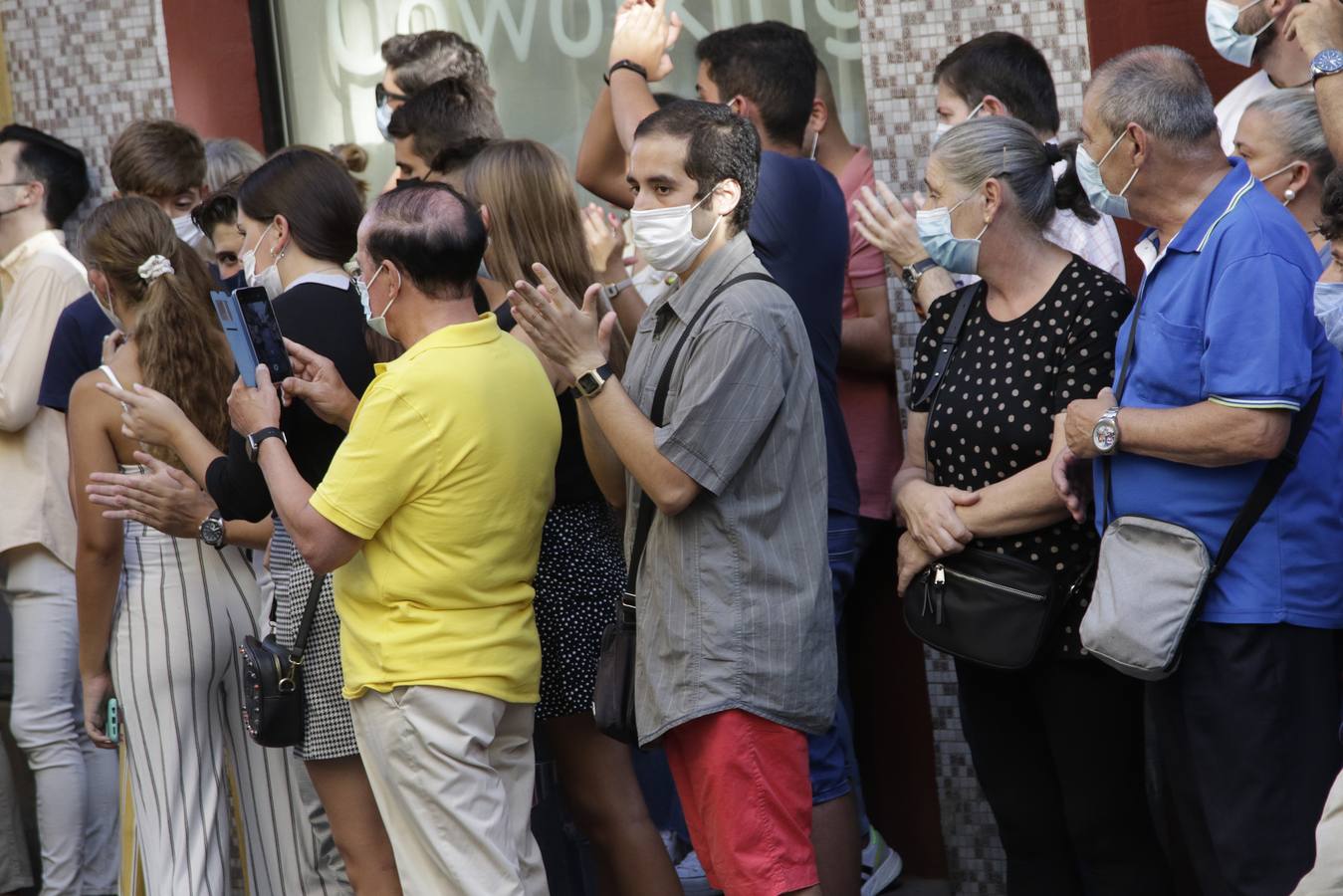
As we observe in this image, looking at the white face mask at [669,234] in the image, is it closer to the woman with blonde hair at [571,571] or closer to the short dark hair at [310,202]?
the woman with blonde hair at [571,571]

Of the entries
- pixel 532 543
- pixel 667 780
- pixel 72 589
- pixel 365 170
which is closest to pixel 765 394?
pixel 532 543

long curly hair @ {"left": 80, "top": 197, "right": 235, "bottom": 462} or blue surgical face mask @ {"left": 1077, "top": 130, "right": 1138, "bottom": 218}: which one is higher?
blue surgical face mask @ {"left": 1077, "top": 130, "right": 1138, "bottom": 218}

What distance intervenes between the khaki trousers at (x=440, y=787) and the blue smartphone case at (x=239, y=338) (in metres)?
0.77

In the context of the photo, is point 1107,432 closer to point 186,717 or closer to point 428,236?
point 428,236

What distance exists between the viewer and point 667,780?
5.30m

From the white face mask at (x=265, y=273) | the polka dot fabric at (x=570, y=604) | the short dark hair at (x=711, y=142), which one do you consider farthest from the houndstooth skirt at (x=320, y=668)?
the short dark hair at (x=711, y=142)

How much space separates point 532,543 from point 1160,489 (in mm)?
1348

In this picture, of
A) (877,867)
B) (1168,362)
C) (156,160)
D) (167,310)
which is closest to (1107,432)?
(1168,362)

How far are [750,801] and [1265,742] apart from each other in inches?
40.1

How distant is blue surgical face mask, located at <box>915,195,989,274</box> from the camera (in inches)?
143

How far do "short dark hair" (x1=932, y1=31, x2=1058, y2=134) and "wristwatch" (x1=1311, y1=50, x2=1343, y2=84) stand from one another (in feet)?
3.09

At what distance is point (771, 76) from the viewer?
4641 mm

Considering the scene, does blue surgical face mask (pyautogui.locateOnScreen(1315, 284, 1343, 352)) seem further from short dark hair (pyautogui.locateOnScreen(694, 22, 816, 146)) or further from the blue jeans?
short dark hair (pyautogui.locateOnScreen(694, 22, 816, 146))

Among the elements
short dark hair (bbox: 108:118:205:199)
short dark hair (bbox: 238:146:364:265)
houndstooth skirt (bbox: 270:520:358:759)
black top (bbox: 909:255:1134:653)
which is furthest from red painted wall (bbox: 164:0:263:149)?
black top (bbox: 909:255:1134:653)
